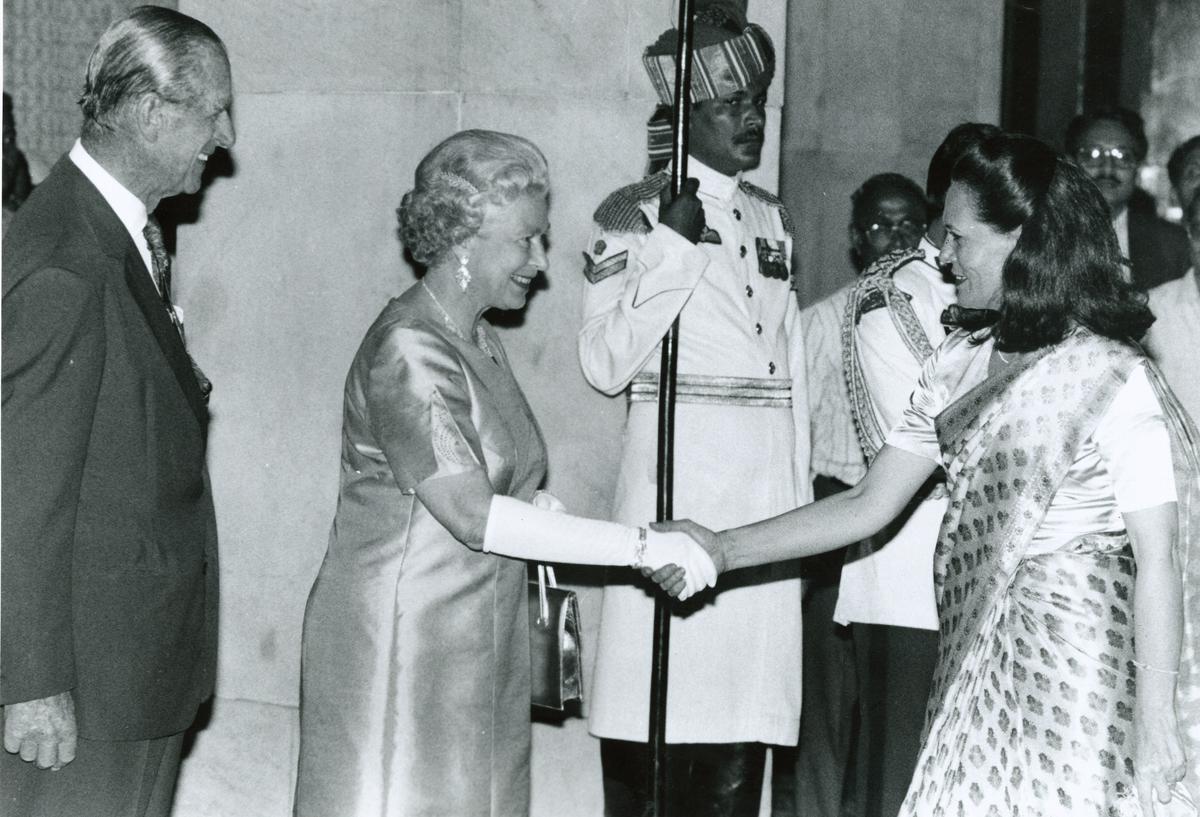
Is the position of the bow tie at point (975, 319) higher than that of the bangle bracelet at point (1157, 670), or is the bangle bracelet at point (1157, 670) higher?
the bow tie at point (975, 319)

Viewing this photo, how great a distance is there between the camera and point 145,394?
105 inches

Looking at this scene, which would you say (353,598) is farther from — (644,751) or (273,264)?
(273,264)

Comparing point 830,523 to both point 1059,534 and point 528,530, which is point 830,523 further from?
point 528,530

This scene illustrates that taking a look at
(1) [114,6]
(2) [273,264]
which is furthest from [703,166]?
(1) [114,6]

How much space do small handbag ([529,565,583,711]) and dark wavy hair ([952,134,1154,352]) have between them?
103 cm

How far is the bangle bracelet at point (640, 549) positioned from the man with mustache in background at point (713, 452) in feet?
2.63

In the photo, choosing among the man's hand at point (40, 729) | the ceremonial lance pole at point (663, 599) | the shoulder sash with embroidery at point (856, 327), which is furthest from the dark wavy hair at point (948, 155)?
the man's hand at point (40, 729)

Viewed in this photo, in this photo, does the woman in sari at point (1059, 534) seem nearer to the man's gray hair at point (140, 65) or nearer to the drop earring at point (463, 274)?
the drop earring at point (463, 274)

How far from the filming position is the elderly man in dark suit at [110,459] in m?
2.47

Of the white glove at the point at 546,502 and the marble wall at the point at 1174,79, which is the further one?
the marble wall at the point at 1174,79

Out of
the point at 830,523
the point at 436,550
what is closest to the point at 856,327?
the point at 830,523

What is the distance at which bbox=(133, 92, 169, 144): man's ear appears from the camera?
9.00ft

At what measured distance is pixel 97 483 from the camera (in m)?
2.61

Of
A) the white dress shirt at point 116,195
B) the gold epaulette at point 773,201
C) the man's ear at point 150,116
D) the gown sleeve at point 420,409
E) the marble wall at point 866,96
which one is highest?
the marble wall at point 866,96
